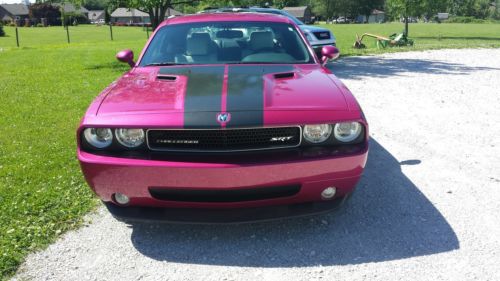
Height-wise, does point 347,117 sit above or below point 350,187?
above

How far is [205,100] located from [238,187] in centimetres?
61

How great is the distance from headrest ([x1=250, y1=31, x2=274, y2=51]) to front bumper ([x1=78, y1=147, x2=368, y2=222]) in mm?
1736

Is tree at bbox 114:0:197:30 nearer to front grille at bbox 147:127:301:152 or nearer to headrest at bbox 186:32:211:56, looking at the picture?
headrest at bbox 186:32:211:56

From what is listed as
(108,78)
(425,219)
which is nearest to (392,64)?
(108,78)

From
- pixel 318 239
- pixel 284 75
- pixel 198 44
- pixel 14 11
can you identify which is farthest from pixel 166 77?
pixel 14 11

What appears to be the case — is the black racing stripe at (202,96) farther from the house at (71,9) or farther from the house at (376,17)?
the house at (376,17)

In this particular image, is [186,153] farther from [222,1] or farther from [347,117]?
[222,1]

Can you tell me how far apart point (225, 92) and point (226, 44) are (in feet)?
4.47

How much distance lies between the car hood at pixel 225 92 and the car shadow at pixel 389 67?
23.6 feet

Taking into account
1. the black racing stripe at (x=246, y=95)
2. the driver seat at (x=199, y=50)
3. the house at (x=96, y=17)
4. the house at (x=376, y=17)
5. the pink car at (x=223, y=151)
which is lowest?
the pink car at (x=223, y=151)

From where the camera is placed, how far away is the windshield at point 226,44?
13.4 ft

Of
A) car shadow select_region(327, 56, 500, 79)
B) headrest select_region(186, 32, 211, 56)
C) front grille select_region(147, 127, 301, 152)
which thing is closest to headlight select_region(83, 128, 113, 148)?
front grille select_region(147, 127, 301, 152)

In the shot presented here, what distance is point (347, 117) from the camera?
9.32ft

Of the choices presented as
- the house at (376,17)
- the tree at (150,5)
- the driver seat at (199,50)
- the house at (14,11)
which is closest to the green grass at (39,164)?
the driver seat at (199,50)
